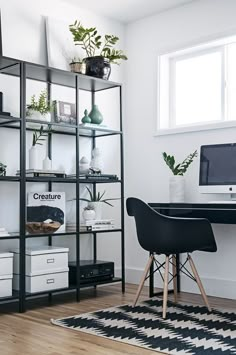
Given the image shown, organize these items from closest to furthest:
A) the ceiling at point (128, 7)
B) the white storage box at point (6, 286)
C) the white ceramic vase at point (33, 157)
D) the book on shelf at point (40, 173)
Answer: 1. the white storage box at point (6, 286)
2. the book on shelf at point (40, 173)
3. the white ceramic vase at point (33, 157)
4. the ceiling at point (128, 7)

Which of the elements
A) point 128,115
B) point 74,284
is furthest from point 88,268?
point 128,115

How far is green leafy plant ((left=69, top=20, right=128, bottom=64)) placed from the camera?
13.6 feet

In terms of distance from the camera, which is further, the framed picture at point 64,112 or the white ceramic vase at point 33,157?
the framed picture at point 64,112

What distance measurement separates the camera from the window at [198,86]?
4152 millimetres

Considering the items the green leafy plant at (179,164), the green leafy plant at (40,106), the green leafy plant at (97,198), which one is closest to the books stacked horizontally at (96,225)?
the green leafy plant at (97,198)

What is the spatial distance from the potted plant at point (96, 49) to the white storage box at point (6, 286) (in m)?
1.79

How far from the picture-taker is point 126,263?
15.4 ft

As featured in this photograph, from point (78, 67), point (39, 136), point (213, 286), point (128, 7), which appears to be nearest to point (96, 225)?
point (39, 136)

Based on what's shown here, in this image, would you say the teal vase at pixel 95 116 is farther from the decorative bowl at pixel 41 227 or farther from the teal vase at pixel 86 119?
the decorative bowl at pixel 41 227

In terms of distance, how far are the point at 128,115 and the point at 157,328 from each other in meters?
2.35

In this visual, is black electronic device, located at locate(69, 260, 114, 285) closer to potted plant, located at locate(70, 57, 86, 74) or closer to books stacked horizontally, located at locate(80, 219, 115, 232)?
books stacked horizontally, located at locate(80, 219, 115, 232)

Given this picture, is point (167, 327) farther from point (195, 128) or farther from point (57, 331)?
point (195, 128)

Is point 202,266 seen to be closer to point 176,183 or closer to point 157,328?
point 176,183

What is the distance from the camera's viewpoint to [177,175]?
4.12 metres
